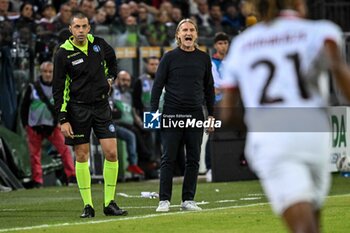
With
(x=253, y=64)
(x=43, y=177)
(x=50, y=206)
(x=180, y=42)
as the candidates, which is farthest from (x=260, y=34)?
(x=43, y=177)

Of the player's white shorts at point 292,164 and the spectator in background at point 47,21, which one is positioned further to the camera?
the spectator in background at point 47,21

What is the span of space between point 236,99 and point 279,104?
15.4 inches

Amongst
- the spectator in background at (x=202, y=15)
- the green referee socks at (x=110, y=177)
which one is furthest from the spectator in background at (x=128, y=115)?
the green referee socks at (x=110, y=177)

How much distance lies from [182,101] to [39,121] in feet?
21.5

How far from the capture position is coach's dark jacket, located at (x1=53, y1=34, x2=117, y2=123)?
Result: 40.7 ft

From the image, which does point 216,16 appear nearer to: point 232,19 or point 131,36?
point 232,19

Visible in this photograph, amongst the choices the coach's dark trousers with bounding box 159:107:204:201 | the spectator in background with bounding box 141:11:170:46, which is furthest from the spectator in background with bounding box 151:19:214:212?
the spectator in background with bounding box 141:11:170:46

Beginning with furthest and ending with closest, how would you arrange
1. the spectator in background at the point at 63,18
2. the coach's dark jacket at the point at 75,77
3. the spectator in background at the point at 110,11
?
the spectator in background at the point at 110,11 → the spectator in background at the point at 63,18 → the coach's dark jacket at the point at 75,77

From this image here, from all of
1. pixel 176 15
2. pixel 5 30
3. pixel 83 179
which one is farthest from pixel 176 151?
pixel 176 15

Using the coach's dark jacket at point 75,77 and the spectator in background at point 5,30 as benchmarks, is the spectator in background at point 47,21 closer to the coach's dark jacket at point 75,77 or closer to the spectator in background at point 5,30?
the spectator in background at point 5,30

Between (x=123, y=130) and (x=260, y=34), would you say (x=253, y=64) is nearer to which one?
(x=260, y=34)

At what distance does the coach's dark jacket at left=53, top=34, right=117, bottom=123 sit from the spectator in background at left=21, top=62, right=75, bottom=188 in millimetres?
6377

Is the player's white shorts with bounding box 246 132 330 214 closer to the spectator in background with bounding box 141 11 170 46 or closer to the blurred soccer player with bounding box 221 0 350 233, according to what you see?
the blurred soccer player with bounding box 221 0 350 233

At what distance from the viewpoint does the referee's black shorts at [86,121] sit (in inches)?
492
